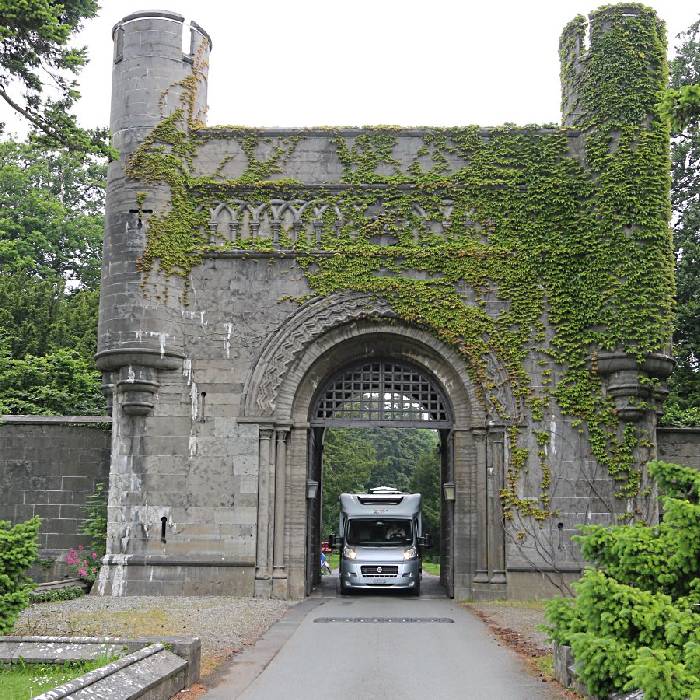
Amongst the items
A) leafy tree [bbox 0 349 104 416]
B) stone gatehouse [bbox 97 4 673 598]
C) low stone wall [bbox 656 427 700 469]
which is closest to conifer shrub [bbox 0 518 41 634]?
stone gatehouse [bbox 97 4 673 598]

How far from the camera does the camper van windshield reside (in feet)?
66.3

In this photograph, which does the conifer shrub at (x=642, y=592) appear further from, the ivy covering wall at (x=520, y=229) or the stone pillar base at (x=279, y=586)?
the stone pillar base at (x=279, y=586)

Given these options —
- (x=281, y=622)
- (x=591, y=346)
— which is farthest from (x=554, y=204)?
(x=281, y=622)

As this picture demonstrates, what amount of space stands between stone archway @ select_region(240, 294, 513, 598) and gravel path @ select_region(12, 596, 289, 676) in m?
1.48

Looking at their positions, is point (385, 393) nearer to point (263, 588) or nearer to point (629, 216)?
point (263, 588)

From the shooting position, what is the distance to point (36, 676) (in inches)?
308

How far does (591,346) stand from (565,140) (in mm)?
3996

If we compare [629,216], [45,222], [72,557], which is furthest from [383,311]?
[45,222]

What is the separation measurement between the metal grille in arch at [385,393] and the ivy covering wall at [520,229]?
1220mm

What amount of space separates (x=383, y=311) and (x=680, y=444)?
6.17 metres

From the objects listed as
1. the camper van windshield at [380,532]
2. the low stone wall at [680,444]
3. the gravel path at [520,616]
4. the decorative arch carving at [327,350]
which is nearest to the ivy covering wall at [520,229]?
the decorative arch carving at [327,350]

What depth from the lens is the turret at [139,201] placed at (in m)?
17.2

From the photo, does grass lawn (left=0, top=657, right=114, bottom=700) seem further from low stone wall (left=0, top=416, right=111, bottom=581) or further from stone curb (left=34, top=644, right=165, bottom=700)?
low stone wall (left=0, top=416, right=111, bottom=581)

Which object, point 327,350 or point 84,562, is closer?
point 84,562
